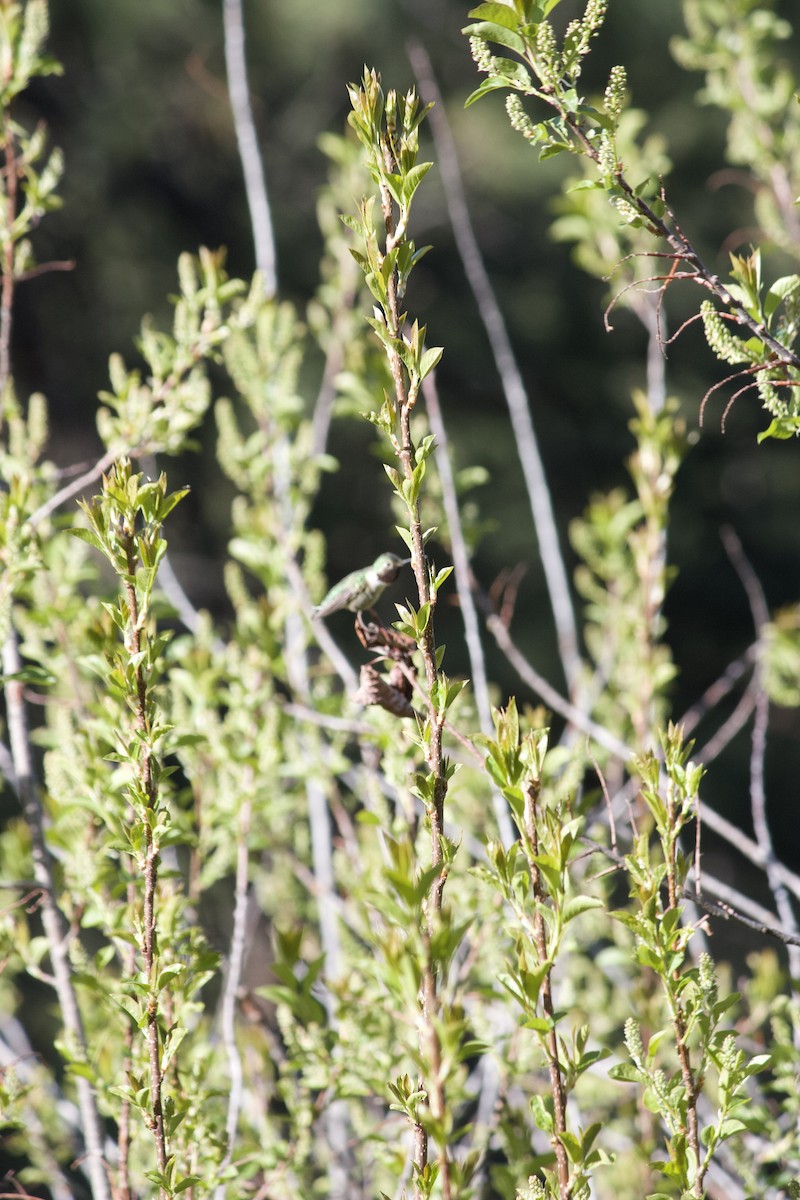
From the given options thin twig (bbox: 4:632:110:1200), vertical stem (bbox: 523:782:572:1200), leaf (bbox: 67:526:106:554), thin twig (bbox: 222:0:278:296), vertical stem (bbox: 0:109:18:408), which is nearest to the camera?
vertical stem (bbox: 523:782:572:1200)

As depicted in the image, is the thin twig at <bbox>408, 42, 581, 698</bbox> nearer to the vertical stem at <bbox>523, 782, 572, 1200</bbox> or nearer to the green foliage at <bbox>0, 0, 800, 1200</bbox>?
A: the green foliage at <bbox>0, 0, 800, 1200</bbox>

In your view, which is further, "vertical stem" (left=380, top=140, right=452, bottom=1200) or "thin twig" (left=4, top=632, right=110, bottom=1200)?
"thin twig" (left=4, top=632, right=110, bottom=1200)

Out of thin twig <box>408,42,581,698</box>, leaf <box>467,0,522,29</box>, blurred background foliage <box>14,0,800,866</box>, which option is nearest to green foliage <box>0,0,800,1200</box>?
leaf <box>467,0,522,29</box>

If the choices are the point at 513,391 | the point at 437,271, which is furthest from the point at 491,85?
the point at 437,271

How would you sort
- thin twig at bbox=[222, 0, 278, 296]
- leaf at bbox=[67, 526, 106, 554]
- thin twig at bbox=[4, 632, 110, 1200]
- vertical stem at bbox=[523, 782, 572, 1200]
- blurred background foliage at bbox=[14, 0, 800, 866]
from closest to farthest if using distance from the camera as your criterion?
vertical stem at bbox=[523, 782, 572, 1200] → leaf at bbox=[67, 526, 106, 554] → thin twig at bbox=[4, 632, 110, 1200] → thin twig at bbox=[222, 0, 278, 296] → blurred background foliage at bbox=[14, 0, 800, 866]

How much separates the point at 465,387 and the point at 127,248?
7.41 feet

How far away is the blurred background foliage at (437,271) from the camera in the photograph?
557 cm

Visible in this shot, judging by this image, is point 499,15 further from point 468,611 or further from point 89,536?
point 468,611

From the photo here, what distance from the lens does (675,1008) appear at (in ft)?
2.76

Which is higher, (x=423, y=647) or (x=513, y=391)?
(x=513, y=391)

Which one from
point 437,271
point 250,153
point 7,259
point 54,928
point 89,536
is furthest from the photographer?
point 437,271

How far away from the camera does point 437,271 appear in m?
6.87

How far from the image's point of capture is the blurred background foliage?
5.57m

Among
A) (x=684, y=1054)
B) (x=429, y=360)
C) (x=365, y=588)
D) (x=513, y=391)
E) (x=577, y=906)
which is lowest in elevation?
(x=684, y=1054)
